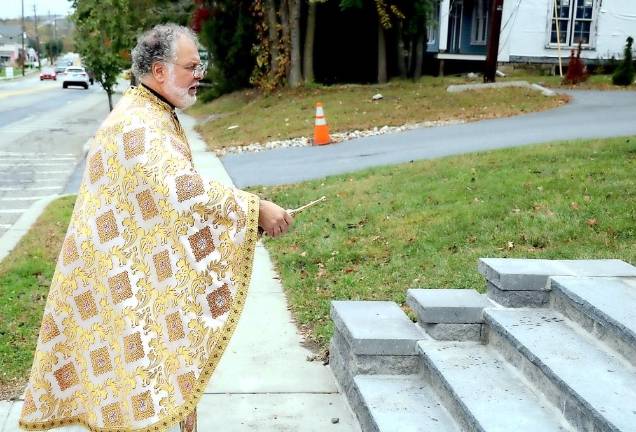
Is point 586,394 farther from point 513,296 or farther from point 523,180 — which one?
point 523,180

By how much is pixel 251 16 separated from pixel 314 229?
19633 mm

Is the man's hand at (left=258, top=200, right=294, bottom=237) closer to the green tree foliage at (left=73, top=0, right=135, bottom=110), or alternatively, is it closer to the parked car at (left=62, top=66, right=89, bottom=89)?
the green tree foliage at (left=73, top=0, right=135, bottom=110)

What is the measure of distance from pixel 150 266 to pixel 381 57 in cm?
2244

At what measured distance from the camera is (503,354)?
384 centimetres

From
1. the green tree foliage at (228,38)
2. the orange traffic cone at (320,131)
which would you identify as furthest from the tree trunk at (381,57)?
the orange traffic cone at (320,131)

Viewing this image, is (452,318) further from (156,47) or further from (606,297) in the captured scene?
(156,47)

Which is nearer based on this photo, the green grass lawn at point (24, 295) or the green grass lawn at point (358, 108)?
the green grass lawn at point (24, 295)

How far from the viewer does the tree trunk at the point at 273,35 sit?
934 inches

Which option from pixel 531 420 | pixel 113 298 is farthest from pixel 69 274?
pixel 531 420

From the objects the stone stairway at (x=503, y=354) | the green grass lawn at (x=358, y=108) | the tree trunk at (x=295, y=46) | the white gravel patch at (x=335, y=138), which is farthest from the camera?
the tree trunk at (x=295, y=46)

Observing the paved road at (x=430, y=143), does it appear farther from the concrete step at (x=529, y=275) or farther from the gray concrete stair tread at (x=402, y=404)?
the gray concrete stair tread at (x=402, y=404)

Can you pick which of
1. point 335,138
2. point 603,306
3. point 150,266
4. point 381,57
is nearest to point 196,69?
point 150,266

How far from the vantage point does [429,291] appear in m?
4.52

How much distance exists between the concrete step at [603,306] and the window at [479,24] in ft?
81.8
